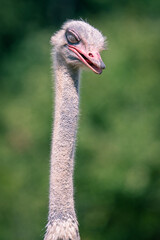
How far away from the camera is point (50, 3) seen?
24750 millimetres

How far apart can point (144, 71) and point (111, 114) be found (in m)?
1.15

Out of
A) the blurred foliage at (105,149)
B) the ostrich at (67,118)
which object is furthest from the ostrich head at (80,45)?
the blurred foliage at (105,149)

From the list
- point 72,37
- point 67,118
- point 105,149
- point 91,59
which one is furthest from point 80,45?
point 105,149

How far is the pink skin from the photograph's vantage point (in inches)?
192

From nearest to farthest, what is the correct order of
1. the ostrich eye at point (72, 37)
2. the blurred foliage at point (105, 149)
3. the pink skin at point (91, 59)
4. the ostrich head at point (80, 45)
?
the pink skin at point (91, 59), the ostrich head at point (80, 45), the ostrich eye at point (72, 37), the blurred foliage at point (105, 149)

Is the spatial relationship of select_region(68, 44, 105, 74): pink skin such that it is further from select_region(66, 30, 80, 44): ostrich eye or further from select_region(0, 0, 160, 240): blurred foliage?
select_region(0, 0, 160, 240): blurred foliage

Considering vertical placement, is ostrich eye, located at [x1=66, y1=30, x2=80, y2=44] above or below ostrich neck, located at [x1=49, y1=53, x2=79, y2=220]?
above

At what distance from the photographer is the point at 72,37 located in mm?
5188

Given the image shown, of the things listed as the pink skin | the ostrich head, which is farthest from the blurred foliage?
the pink skin

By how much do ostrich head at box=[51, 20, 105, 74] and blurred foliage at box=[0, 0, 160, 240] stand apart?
7278 millimetres

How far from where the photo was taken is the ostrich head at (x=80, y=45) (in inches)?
198

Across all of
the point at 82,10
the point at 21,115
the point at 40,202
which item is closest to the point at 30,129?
the point at 21,115

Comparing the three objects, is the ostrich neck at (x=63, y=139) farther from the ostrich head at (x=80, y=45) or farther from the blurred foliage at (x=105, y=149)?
the blurred foliage at (x=105, y=149)

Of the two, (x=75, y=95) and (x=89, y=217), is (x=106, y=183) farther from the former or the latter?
(x=75, y=95)
